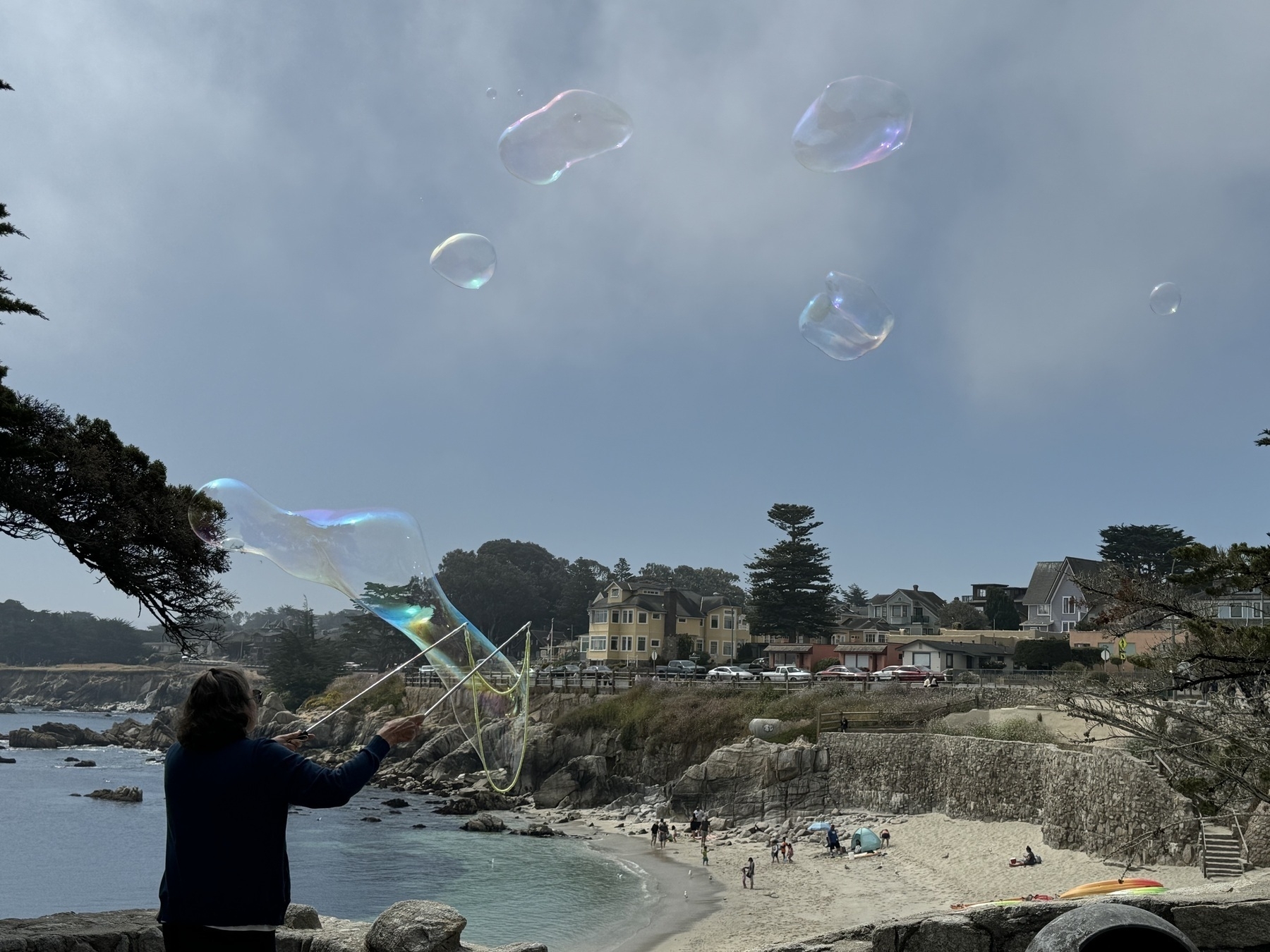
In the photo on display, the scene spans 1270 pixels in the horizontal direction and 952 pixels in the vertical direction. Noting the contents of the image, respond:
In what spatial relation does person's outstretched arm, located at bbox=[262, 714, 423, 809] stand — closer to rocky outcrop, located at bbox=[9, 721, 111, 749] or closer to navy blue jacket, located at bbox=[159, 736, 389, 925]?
navy blue jacket, located at bbox=[159, 736, 389, 925]

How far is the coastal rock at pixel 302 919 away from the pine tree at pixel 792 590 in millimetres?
64702

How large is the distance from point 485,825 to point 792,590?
35461 millimetres

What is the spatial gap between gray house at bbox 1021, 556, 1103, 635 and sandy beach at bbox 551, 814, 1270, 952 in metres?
44.2

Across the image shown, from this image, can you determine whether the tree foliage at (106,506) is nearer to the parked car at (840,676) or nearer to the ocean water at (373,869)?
the ocean water at (373,869)

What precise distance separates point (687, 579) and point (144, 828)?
98.7 meters

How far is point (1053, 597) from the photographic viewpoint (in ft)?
A: 250

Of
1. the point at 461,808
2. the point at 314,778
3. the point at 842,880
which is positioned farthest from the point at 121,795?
the point at 314,778

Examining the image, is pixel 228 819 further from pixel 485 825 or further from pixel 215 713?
pixel 485 825

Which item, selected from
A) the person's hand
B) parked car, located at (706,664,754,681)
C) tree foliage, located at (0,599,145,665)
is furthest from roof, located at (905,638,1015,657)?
tree foliage, located at (0,599,145,665)

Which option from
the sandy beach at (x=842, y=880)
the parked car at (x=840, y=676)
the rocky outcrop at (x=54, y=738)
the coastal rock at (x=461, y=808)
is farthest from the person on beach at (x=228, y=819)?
the rocky outcrop at (x=54, y=738)

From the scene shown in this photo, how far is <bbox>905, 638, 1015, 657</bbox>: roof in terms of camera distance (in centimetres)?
5906

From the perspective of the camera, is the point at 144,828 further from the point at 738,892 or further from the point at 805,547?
the point at 805,547

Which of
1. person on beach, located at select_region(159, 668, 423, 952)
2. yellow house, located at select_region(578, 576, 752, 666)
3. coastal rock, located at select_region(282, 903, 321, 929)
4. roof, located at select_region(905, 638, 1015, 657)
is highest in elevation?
yellow house, located at select_region(578, 576, 752, 666)

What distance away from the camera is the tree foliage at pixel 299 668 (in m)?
77.4
